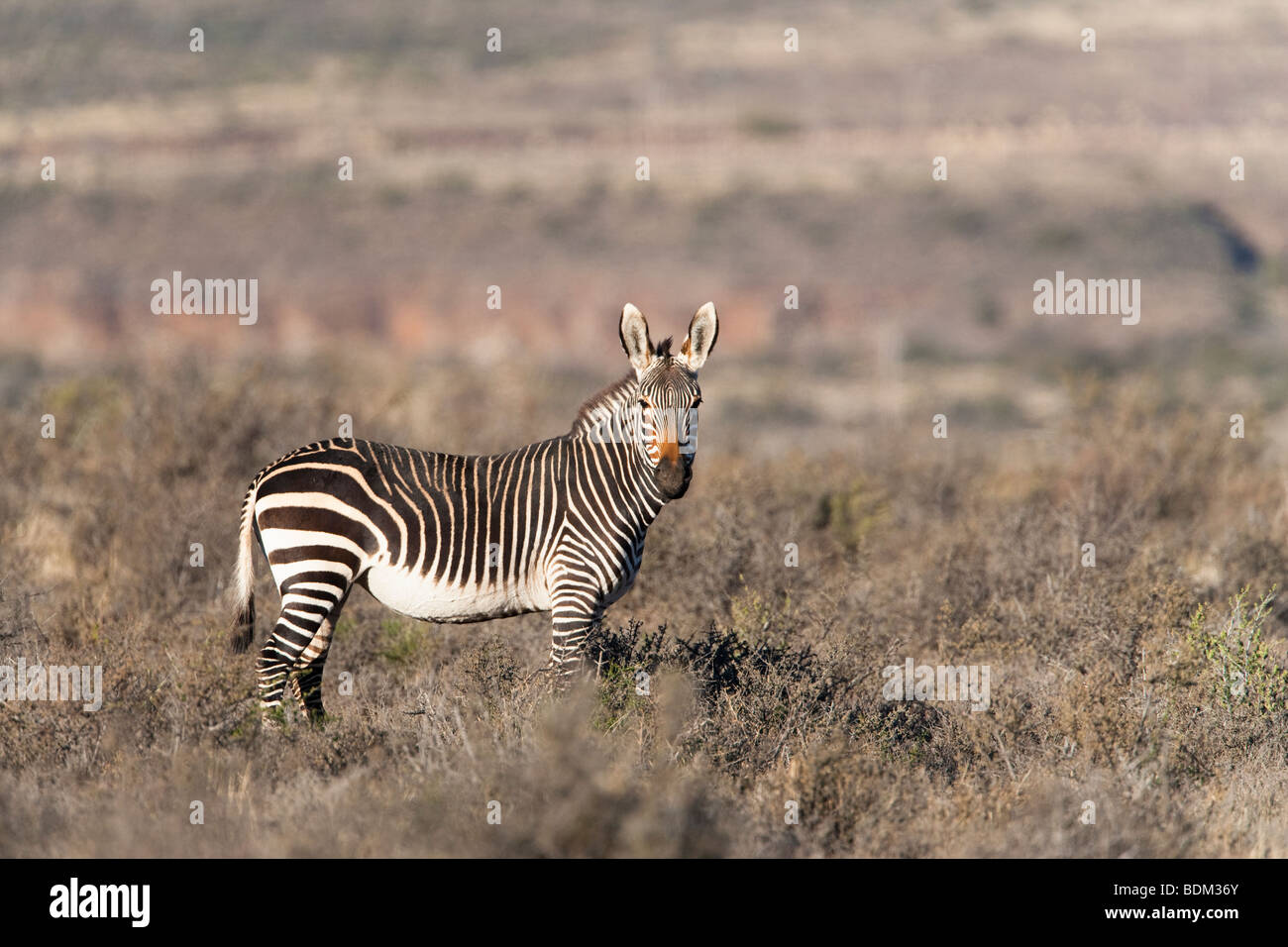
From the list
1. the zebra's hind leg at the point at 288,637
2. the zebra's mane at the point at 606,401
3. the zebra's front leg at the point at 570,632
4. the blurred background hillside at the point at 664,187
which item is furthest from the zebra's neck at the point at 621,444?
the blurred background hillside at the point at 664,187

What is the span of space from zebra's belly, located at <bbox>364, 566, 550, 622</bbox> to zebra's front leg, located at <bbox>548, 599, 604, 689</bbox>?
0.88 feet

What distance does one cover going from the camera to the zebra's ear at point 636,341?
695 centimetres

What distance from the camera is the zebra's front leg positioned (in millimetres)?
6820

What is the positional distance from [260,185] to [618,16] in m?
20.3

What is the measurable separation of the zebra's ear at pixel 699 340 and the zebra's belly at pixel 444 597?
152 centimetres

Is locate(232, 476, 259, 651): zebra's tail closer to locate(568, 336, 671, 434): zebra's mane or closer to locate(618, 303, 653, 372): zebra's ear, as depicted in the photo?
locate(568, 336, 671, 434): zebra's mane

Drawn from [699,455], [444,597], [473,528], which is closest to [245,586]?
[444,597]

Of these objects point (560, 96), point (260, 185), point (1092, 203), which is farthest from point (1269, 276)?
point (260, 185)

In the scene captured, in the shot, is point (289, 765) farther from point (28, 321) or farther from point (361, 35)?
point (361, 35)

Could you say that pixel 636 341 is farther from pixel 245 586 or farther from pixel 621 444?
pixel 245 586

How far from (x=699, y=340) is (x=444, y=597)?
6.39ft

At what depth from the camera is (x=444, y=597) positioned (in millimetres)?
6973
